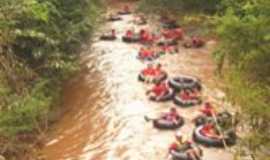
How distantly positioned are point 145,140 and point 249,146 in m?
4.91

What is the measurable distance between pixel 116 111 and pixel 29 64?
321cm

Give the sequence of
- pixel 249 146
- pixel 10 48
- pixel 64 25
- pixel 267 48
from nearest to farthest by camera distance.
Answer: pixel 249 146 < pixel 267 48 < pixel 10 48 < pixel 64 25

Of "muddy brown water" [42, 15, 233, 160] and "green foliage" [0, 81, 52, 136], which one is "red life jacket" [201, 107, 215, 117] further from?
"green foliage" [0, 81, 52, 136]

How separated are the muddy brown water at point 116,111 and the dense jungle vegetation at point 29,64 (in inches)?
31.1

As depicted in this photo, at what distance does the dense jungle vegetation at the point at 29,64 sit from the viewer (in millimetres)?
13594

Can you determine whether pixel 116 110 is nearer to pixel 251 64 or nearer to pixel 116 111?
pixel 116 111

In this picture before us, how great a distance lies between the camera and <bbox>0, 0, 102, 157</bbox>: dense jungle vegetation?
13594 mm

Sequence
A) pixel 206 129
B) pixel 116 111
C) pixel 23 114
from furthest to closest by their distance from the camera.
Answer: pixel 116 111 < pixel 206 129 < pixel 23 114

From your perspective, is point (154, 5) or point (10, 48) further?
point (154, 5)

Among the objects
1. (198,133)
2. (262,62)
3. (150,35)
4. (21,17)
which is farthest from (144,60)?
(262,62)

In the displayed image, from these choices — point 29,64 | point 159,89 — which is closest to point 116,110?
point 159,89

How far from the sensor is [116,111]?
16.4 metres

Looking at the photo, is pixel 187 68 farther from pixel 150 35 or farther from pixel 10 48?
pixel 10 48

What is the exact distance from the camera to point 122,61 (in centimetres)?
2136
